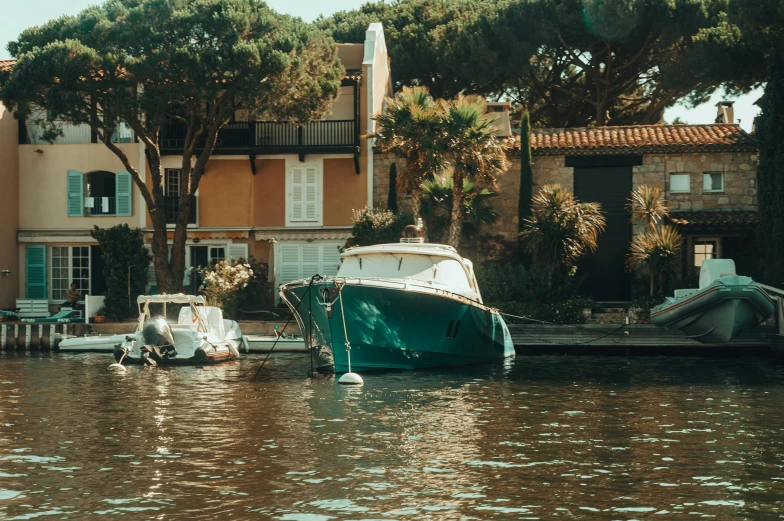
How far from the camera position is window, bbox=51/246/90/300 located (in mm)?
38531

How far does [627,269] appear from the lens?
1342 inches

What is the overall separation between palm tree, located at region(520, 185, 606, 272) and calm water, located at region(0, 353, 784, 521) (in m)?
9.83

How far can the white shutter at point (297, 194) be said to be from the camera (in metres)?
38.3

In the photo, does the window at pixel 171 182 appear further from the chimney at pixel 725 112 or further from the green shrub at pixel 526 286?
the chimney at pixel 725 112

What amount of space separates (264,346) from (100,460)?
52.7ft

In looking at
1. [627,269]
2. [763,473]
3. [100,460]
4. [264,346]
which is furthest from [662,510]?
[627,269]

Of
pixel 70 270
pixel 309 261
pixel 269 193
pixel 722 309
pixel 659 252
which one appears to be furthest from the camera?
pixel 70 270

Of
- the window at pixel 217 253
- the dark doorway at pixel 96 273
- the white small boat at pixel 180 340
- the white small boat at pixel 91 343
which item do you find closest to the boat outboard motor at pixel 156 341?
the white small boat at pixel 180 340

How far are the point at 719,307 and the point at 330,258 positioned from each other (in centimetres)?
1596

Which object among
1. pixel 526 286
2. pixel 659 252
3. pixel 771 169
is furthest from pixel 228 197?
pixel 771 169

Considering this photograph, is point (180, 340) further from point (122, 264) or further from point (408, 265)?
point (122, 264)

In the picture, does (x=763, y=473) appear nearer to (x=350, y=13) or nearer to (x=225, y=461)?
(x=225, y=461)

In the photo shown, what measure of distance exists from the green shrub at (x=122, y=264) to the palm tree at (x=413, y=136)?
9452 millimetres

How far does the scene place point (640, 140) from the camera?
36.1 metres
